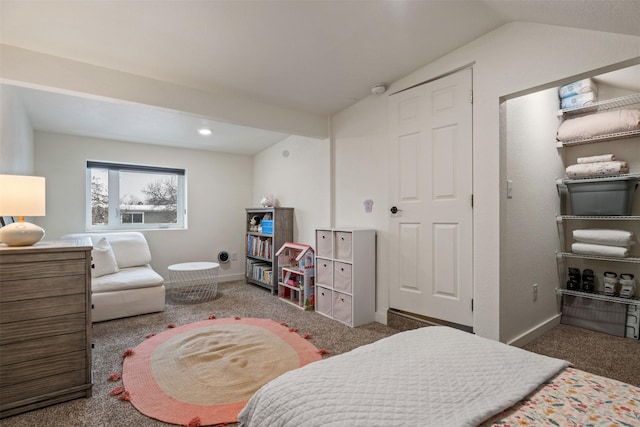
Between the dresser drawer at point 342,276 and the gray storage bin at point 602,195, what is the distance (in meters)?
2.19

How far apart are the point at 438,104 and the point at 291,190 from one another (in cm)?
242

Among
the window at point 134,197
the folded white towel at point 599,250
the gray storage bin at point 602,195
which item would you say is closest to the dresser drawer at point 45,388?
the window at point 134,197

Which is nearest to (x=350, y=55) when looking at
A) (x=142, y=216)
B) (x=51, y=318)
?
(x=51, y=318)

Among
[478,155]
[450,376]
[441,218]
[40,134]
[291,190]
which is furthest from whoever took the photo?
[291,190]

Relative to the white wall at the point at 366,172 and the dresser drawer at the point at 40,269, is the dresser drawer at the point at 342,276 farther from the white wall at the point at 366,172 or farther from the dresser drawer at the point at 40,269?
the dresser drawer at the point at 40,269

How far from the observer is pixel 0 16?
1782 mm

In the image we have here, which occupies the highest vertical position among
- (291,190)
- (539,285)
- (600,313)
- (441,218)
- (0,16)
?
(0,16)

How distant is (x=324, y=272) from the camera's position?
3.29 meters

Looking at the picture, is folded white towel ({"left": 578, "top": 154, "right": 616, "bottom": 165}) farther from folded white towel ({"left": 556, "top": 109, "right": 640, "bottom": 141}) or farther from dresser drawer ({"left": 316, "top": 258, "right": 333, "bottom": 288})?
dresser drawer ({"left": 316, "top": 258, "right": 333, "bottom": 288})

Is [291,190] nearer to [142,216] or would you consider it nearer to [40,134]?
[142,216]

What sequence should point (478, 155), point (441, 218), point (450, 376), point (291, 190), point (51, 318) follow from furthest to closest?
point (291, 190) → point (441, 218) → point (478, 155) → point (51, 318) → point (450, 376)

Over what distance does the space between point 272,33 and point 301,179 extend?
2266mm

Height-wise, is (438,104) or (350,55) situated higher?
(350,55)

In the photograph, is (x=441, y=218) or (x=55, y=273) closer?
(x=55, y=273)
